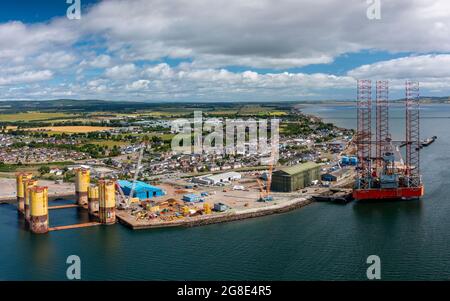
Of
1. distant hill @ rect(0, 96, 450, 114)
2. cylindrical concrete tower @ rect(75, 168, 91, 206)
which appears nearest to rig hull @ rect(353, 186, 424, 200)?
cylindrical concrete tower @ rect(75, 168, 91, 206)

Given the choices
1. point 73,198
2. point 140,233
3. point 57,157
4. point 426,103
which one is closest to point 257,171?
point 73,198

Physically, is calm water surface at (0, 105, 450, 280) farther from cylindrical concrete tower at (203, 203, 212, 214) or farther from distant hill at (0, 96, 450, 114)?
distant hill at (0, 96, 450, 114)

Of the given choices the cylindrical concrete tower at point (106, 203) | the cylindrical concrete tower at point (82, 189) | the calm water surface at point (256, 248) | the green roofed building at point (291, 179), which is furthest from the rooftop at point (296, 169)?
the cylindrical concrete tower at point (82, 189)

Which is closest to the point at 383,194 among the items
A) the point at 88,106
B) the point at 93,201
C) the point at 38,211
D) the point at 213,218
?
the point at 213,218

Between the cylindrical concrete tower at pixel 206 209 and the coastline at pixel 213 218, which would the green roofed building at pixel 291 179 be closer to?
the coastline at pixel 213 218

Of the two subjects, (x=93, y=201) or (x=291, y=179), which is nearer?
(x=93, y=201)

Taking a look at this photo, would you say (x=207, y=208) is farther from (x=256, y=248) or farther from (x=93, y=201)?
(x=93, y=201)

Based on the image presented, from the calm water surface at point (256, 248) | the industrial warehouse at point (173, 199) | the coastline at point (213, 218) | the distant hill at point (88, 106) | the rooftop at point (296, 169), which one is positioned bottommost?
the calm water surface at point (256, 248)
